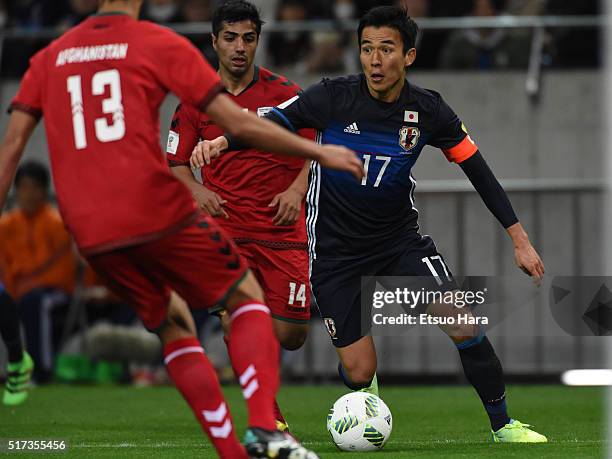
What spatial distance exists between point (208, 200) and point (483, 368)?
1.93m

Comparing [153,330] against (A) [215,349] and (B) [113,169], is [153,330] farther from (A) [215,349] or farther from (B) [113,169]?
(A) [215,349]

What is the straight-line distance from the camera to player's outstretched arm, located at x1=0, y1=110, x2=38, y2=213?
544 cm

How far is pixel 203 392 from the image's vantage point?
5.34 m

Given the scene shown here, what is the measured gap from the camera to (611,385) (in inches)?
181

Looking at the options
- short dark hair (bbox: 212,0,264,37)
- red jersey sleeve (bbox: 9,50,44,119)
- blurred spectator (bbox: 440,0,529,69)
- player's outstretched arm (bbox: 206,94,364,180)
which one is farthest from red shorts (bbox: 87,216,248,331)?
blurred spectator (bbox: 440,0,529,69)

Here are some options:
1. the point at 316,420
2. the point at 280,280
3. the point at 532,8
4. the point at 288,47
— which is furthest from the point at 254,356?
the point at 532,8

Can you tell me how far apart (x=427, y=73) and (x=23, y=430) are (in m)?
7.27

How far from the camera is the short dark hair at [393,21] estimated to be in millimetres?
7344

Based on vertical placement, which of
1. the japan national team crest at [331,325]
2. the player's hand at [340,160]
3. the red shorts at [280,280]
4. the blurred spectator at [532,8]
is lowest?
the japan national team crest at [331,325]

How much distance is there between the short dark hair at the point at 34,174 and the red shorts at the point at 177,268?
780 centimetres

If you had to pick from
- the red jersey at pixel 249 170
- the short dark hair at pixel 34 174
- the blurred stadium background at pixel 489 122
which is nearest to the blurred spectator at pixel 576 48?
the blurred stadium background at pixel 489 122

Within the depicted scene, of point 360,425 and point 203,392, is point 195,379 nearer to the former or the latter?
point 203,392

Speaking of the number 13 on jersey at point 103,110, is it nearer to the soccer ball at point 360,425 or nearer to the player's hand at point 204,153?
the player's hand at point 204,153

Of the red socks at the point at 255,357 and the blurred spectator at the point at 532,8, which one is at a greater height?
the blurred spectator at the point at 532,8
